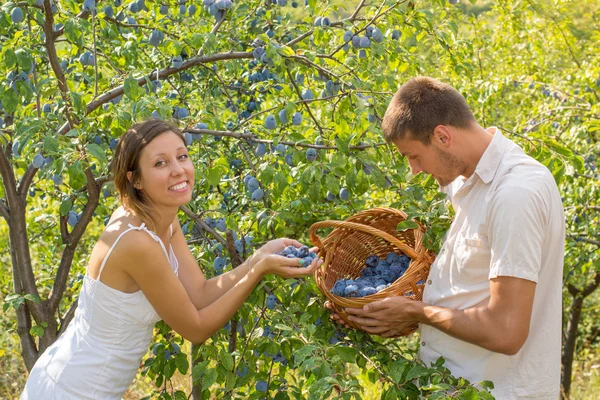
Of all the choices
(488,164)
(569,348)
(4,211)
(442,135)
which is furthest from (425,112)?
(569,348)

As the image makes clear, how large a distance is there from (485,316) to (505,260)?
0.55 feet

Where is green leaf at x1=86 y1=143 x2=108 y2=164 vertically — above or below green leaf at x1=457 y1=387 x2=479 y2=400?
above

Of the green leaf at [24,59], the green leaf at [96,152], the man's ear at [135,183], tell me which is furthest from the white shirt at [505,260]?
the green leaf at [24,59]

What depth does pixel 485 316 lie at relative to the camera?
194 cm

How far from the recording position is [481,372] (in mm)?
2062

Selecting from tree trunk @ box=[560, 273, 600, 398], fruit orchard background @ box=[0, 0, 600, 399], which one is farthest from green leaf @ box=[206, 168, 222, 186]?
tree trunk @ box=[560, 273, 600, 398]

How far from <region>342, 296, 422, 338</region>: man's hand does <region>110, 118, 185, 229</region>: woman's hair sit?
2.21 ft

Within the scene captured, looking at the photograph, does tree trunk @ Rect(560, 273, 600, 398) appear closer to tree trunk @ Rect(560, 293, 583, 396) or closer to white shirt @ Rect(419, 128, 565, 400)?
tree trunk @ Rect(560, 293, 583, 396)

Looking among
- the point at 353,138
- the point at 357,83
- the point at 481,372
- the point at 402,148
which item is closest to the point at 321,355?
the point at 481,372

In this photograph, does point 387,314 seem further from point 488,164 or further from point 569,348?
point 569,348

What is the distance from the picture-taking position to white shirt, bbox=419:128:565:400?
1.88 m

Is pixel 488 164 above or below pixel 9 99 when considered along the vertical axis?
below

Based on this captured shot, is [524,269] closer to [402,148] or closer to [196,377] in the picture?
[402,148]

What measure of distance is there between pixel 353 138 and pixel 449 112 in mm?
471
